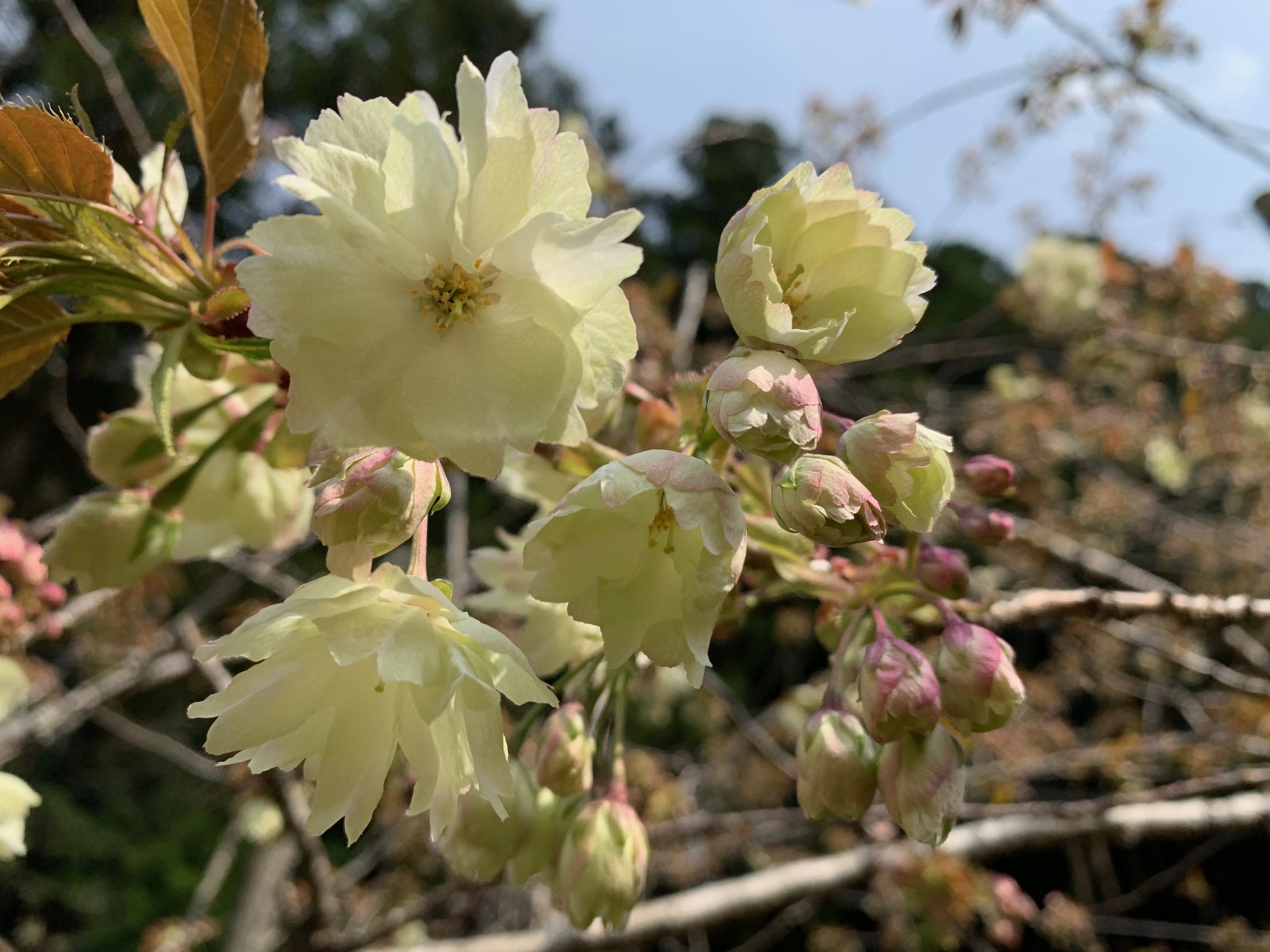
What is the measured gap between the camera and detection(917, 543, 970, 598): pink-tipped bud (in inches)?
25.2

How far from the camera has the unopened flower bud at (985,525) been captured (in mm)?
704

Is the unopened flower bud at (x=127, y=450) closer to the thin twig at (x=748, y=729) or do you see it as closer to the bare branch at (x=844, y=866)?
the bare branch at (x=844, y=866)

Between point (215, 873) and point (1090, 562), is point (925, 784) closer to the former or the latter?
point (1090, 562)

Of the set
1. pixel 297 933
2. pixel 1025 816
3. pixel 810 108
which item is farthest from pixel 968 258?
pixel 297 933

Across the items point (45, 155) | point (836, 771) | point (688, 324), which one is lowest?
point (688, 324)

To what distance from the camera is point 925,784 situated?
0.56m

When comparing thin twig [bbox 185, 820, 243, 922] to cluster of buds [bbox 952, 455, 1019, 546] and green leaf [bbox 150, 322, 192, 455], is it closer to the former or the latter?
green leaf [bbox 150, 322, 192, 455]

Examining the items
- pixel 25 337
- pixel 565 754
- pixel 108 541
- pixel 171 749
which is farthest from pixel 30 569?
pixel 171 749

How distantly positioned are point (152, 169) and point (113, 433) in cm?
24

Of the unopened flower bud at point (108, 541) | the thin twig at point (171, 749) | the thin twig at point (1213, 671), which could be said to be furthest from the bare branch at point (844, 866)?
the unopened flower bud at point (108, 541)

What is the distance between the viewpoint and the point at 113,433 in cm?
75

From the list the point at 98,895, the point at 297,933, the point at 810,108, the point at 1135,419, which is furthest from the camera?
the point at 98,895

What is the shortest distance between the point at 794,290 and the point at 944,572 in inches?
10.1

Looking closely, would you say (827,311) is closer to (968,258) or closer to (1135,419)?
(1135,419)
